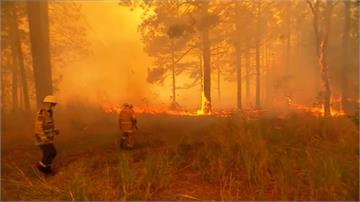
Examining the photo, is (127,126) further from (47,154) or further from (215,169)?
(215,169)

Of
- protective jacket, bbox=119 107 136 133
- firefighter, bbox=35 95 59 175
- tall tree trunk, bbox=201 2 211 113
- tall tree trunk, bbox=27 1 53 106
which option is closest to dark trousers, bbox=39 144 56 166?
firefighter, bbox=35 95 59 175

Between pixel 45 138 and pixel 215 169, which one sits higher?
pixel 45 138

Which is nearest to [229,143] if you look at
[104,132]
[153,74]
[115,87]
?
[104,132]

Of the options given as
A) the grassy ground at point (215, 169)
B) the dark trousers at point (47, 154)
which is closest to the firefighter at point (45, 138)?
the dark trousers at point (47, 154)

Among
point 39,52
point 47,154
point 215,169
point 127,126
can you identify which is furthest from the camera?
point 39,52

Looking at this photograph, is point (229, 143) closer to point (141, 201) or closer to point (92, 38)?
point (141, 201)

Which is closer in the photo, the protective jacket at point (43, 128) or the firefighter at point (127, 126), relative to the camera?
the protective jacket at point (43, 128)

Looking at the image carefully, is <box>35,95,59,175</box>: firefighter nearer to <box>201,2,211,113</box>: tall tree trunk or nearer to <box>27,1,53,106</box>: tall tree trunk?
<box>27,1,53,106</box>: tall tree trunk

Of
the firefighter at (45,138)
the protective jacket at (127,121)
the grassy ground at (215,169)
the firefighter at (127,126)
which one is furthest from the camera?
the protective jacket at (127,121)

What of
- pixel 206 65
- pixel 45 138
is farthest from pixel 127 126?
pixel 206 65

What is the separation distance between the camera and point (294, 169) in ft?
25.3

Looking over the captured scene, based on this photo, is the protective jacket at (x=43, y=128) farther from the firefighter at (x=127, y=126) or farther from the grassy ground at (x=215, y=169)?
the firefighter at (x=127, y=126)

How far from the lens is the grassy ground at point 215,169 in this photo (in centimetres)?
714

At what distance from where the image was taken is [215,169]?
325 inches
